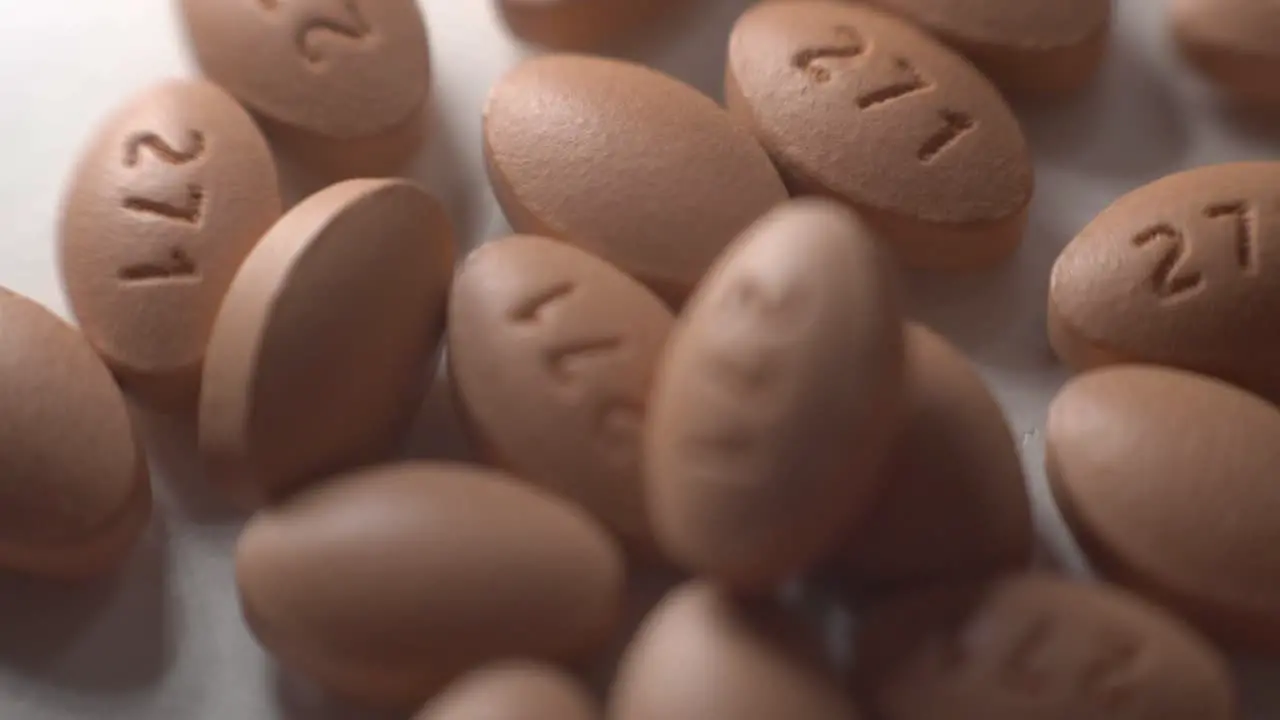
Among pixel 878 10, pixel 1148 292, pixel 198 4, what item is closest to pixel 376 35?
pixel 198 4

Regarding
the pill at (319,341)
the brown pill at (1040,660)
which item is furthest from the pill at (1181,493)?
the pill at (319,341)

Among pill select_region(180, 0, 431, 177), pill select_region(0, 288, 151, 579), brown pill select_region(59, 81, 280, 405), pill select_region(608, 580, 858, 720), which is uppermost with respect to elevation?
pill select_region(180, 0, 431, 177)

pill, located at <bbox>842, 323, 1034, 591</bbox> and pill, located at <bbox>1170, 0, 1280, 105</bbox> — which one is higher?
pill, located at <bbox>1170, 0, 1280, 105</bbox>

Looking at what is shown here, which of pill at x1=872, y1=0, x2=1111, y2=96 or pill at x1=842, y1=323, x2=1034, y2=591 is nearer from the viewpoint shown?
pill at x1=842, y1=323, x2=1034, y2=591

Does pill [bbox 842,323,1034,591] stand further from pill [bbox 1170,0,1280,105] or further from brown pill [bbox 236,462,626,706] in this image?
pill [bbox 1170,0,1280,105]

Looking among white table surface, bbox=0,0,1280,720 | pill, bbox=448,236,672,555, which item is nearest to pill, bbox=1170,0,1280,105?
white table surface, bbox=0,0,1280,720
